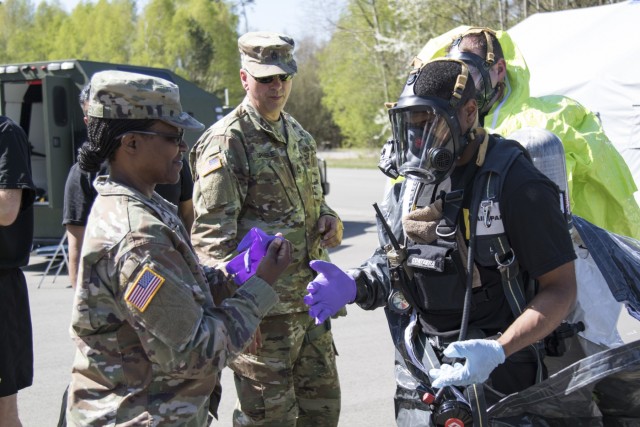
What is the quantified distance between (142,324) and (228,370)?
13.4 feet

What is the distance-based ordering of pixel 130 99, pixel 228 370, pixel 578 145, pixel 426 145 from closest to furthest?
1. pixel 130 99
2. pixel 426 145
3. pixel 578 145
4. pixel 228 370

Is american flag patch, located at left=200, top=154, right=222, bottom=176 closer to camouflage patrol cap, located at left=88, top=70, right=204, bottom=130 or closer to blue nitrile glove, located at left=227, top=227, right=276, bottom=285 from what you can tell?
blue nitrile glove, located at left=227, top=227, right=276, bottom=285

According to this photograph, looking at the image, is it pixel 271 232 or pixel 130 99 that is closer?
Result: pixel 130 99

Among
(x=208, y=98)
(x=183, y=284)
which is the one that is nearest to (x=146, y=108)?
(x=183, y=284)

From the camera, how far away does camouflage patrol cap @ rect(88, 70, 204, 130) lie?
2297mm

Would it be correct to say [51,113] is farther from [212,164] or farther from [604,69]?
[212,164]

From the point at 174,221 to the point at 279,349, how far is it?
57.5 inches

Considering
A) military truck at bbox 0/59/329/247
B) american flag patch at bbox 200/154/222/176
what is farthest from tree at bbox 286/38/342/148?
american flag patch at bbox 200/154/222/176

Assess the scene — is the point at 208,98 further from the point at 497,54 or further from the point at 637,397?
the point at 637,397

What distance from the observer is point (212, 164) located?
371 centimetres

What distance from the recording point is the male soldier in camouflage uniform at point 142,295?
2.18 meters

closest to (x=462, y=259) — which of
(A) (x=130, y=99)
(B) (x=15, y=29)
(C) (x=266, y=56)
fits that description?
(A) (x=130, y=99)

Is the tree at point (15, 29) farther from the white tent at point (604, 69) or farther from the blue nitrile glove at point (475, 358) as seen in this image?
the blue nitrile glove at point (475, 358)

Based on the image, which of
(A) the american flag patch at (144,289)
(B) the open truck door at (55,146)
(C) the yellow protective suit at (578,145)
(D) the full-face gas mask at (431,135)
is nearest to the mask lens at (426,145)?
(D) the full-face gas mask at (431,135)
